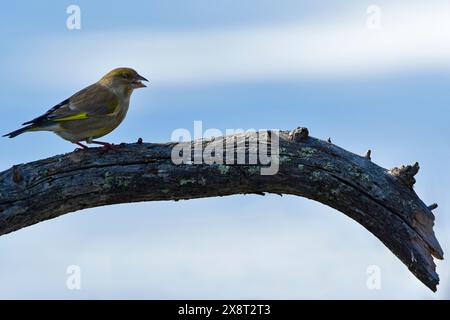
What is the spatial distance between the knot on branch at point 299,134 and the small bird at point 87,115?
244 centimetres

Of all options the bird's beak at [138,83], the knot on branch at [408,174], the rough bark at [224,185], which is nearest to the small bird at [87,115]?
the bird's beak at [138,83]

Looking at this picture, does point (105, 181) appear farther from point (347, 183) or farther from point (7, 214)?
point (347, 183)

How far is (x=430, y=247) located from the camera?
27.2 feet

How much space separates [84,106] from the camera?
30.2 feet

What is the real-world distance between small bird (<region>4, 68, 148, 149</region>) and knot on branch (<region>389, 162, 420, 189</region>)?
12.4 ft

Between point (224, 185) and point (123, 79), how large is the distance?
2679mm

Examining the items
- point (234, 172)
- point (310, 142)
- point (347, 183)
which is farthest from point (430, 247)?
point (234, 172)

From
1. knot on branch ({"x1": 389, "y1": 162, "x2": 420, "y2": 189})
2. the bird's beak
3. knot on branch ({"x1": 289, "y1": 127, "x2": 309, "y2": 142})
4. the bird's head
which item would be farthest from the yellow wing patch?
knot on branch ({"x1": 389, "y1": 162, "x2": 420, "y2": 189})

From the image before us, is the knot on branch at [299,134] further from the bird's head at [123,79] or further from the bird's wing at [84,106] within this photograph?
the bird's head at [123,79]

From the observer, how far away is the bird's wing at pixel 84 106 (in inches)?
356

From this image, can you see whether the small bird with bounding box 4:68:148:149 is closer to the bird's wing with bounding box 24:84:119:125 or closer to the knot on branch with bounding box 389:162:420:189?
the bird's wing with bounding box 24:84:119:125

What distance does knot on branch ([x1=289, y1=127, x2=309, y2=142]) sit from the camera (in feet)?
26.8

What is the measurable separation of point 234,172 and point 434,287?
2822mm

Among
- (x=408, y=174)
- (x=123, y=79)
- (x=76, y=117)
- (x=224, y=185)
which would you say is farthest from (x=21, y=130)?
(x=408, y=174)
